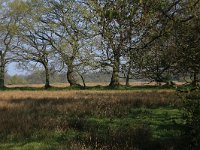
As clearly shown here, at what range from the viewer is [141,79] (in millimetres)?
7812

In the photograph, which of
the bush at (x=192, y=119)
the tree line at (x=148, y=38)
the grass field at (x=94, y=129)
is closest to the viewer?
the tree line at (x=148, y=38)

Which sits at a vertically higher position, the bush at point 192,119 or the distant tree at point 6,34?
the distant tree at point 6,34

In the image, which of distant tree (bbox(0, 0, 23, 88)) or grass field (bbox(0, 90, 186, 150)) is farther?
distant tree (bbox(0, 0, 23, 88))

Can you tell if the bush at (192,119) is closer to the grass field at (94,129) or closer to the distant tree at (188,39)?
the grass field at (94,129)

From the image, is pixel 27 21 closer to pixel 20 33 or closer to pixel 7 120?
pixel 20 33

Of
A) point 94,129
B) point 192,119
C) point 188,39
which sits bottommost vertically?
point 94,129

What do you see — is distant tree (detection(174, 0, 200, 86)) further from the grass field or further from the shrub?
the grass field

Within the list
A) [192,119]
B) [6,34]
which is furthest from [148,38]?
[6,34]

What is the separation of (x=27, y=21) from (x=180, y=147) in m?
42.6

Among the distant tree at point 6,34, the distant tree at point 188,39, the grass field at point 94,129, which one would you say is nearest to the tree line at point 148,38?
the distant tree at point 188,39

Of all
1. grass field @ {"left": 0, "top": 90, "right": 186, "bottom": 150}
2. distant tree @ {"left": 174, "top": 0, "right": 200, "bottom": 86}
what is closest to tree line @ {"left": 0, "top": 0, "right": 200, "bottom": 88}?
distant tree @ {"left": 174, "top": 0, "right": 200, "bottom": 86}

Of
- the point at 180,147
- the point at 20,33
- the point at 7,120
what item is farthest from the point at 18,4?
the point at 180,147

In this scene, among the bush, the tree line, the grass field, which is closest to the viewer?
the tree line

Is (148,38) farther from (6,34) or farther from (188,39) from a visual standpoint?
(6,34)
